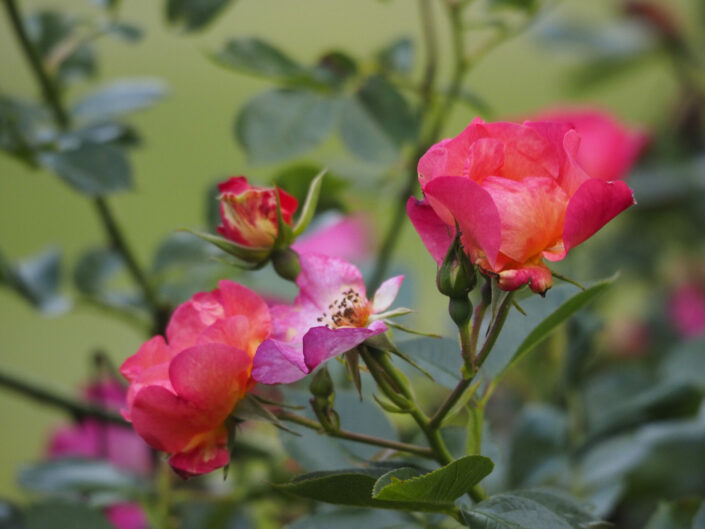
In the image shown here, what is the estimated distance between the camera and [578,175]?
210 millimetres

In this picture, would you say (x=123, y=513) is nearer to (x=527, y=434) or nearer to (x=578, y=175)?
(x=527, y=434)

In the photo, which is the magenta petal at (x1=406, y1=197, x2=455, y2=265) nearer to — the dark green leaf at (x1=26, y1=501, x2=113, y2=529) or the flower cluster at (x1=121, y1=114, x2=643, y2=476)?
the flower cluster at (x1=121, y1=114, x2=643, y2=476)

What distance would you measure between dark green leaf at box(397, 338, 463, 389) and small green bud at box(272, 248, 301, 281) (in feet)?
0.13

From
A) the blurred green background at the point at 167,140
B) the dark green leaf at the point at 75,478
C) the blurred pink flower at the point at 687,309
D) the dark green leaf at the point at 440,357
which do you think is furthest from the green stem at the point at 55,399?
the blurred green background at the point at 167,140

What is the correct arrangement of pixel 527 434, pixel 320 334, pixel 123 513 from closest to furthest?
pixel 320 334 < pixel 527 434 < pixel 123 513

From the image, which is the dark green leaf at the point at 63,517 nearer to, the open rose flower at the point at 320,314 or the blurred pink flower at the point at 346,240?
the open rose flower at the point at 320,314

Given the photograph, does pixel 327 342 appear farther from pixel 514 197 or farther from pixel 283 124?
pixel 283 124

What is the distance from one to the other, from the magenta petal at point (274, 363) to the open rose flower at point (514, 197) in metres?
0.05

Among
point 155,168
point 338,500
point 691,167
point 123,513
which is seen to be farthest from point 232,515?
point 155,168

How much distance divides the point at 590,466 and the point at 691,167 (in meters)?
0.49

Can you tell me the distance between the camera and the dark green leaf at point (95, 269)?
1.58 feet

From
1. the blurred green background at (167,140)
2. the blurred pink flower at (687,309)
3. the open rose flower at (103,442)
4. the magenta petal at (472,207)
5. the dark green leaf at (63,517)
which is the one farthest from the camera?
the blurred green background at (167,140)

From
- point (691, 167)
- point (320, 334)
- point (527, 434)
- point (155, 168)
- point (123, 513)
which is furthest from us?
point (155, 168)

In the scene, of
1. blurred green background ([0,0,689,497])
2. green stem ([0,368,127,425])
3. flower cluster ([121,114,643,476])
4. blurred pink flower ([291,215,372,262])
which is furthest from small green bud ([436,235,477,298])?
blurred green background ([0,0,689,497])
